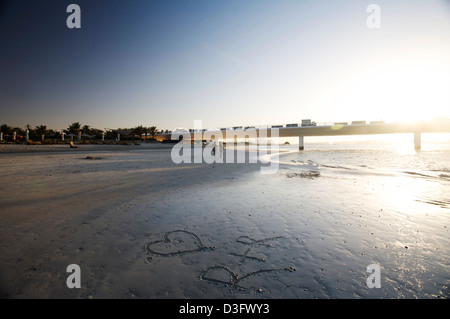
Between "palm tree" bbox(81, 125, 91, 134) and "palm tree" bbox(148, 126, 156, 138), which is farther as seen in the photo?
"palm tree" bbox(148, 126, 156, 138)

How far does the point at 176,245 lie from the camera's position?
383cm

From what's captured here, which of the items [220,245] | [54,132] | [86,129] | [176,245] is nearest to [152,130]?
[86,129]

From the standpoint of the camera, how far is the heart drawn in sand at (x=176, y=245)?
359cm

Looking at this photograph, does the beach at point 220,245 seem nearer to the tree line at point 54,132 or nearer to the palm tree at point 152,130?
the tree line at point 54,132

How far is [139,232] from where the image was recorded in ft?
14.5

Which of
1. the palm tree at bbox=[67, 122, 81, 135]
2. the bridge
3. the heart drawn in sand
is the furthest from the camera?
the palm tree at bbox=[67, 122, 81, 135]

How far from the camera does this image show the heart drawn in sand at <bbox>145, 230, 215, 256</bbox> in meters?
3.59

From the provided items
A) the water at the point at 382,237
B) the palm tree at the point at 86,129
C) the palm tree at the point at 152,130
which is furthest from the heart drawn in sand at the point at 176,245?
the palm tree at the point at 152,130

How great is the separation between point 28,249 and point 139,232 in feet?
6.60

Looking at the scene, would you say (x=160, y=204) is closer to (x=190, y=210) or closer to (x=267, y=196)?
(x=190, y=210)

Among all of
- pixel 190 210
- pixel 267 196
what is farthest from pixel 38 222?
pixel 267 196

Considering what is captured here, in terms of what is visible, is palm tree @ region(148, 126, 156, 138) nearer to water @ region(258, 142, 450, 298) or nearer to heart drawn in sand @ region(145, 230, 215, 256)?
water @ region(258, 142, 450, 298)

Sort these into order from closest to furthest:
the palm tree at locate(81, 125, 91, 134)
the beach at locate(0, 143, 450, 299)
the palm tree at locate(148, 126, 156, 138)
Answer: the beach at locate(0, 143, 450, 299), the palm tree at locate(81, 125, 91, 134), the palm tree at locate(148, 126, 156, 138)

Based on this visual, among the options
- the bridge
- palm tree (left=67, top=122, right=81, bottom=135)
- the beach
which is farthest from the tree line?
the beach
